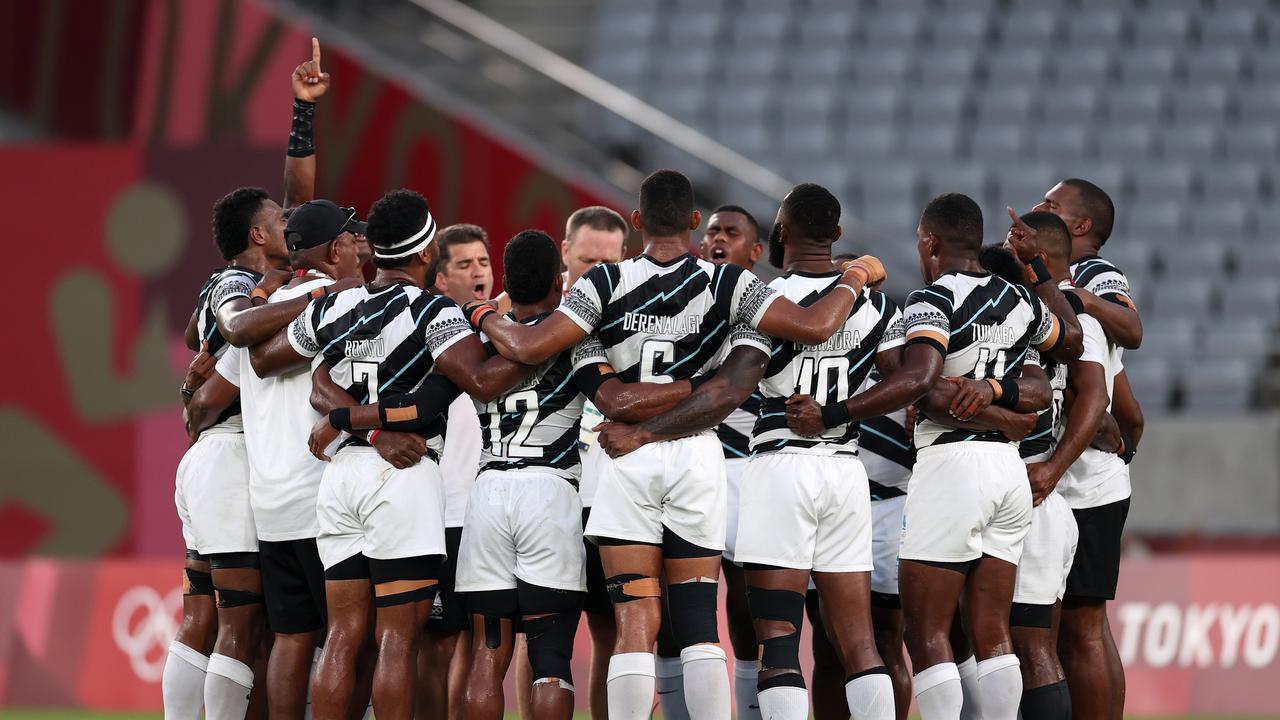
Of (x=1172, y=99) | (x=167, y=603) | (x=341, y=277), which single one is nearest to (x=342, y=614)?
(x=341, y=277)

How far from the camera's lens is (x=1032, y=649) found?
264 inches

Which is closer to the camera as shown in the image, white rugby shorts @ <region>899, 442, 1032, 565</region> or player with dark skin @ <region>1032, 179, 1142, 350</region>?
white rugby shorts @ <region>899, 442, 1032, 565</region>

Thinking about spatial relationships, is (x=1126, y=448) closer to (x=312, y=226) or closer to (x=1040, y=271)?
(x=1040, y=271)

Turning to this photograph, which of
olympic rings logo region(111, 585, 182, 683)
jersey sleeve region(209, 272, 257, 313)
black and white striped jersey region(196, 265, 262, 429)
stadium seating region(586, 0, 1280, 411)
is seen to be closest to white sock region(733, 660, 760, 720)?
black and white striped jersey region(196, 265, 262, 429)

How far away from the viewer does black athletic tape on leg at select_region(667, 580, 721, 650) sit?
615 centimetres

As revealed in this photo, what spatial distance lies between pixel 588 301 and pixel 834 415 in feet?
3.60

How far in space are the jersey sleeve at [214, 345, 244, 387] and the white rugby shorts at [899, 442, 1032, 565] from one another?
3.03 meters

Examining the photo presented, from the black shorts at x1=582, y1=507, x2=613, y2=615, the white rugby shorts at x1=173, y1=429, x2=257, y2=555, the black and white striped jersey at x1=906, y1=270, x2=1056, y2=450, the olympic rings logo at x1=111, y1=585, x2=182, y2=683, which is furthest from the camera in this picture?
the olympic rings logo at x1=111, y1=585, x2=182, y2=683

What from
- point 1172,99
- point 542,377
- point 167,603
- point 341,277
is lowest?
point 167,603

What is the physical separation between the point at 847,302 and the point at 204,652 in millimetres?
3353

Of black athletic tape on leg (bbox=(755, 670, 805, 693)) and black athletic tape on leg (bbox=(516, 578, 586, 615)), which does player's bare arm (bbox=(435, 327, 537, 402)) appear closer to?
black athletic tape on leg (bbox=(516, 578, 586, 615))

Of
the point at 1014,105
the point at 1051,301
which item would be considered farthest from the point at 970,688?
the point at 1014,105

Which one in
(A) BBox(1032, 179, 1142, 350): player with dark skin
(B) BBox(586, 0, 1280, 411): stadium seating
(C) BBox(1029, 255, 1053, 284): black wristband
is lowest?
(C) BBox(1029, 255, 1053, 284): black wristband

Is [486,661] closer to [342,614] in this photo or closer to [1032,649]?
[342,614]
